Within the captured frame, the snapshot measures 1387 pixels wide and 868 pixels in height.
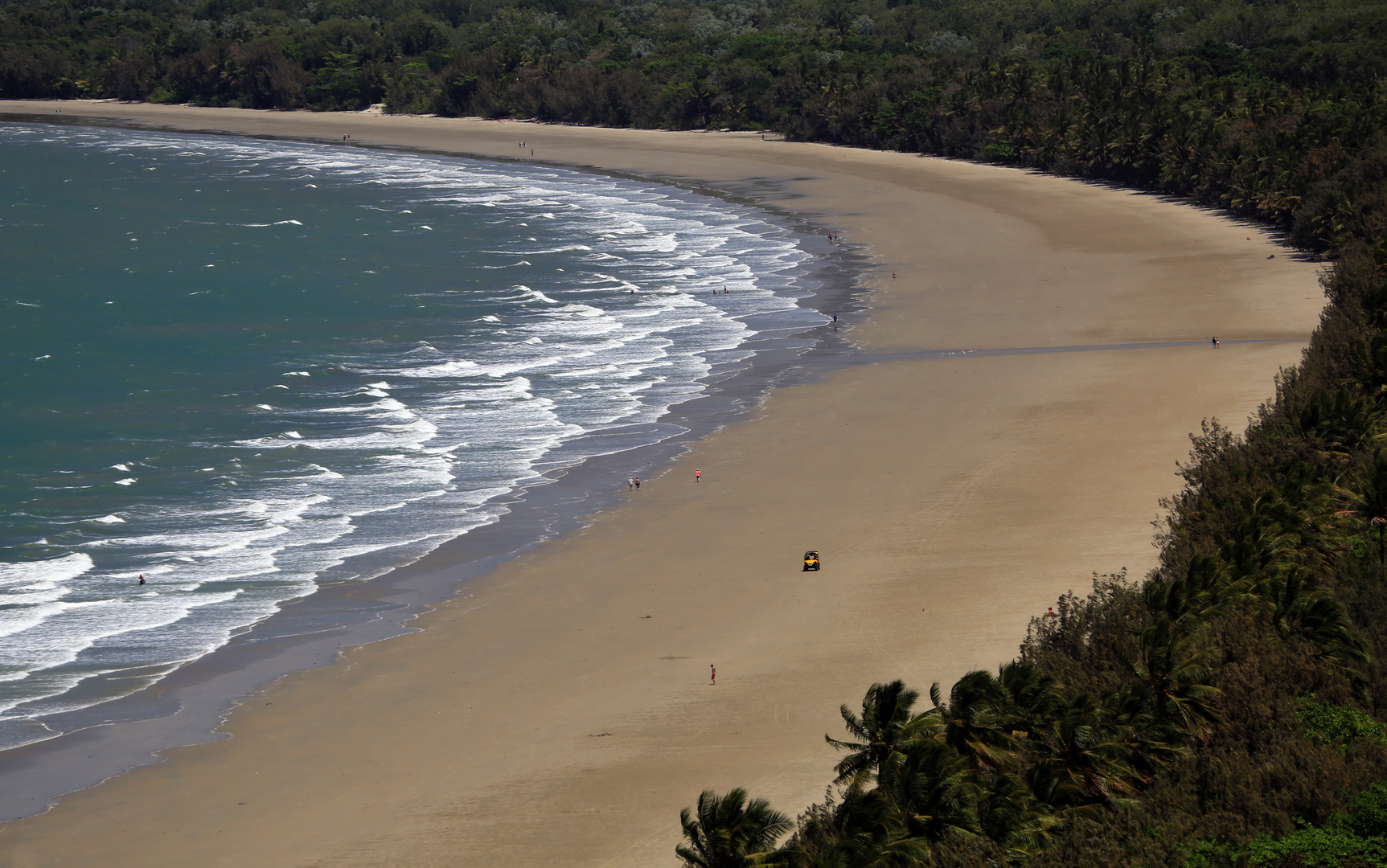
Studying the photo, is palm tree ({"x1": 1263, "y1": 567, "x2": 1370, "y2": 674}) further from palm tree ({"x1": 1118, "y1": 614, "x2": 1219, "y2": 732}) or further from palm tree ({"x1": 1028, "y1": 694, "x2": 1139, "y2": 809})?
palm tree ({"x1": 1028, "y1": 694, "x2": 1139, "y2": 809})

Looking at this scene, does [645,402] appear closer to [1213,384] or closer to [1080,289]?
[1213,384]

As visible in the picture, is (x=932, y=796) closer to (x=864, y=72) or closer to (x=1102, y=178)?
(x=1102, y=178)

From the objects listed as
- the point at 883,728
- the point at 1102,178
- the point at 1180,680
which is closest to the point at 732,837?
the point at 883,728

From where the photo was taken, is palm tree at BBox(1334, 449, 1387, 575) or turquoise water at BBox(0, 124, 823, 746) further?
turquoise water at BBox(0, 124, 823, 746)

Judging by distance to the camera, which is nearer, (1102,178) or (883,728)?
(883,728)

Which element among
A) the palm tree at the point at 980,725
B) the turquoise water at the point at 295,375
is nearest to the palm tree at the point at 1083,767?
the palm tree at the point at 980,725

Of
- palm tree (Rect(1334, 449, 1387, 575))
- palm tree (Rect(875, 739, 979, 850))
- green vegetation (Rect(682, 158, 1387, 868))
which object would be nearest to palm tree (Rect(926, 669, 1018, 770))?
green vegetation (Rect(682, 158, 1387, 868))
